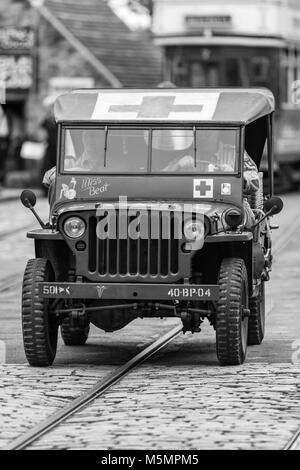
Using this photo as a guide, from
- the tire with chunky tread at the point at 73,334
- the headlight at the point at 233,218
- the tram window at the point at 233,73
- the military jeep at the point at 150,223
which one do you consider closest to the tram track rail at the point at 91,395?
the military jeep at the point at 150,223

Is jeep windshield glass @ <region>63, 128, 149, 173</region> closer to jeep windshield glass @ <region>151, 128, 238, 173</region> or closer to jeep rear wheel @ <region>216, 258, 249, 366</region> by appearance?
jeep windshield glass @ <region>151, 128, 238, 173</region>

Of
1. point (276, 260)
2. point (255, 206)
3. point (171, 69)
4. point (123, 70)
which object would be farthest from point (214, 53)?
point (255, 206)

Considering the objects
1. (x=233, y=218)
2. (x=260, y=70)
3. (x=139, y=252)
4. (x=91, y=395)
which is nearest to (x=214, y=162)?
(x=233, y=218)

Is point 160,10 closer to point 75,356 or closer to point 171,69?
point 171,69

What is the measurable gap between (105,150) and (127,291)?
1581 millimetres

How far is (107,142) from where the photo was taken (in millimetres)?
12445

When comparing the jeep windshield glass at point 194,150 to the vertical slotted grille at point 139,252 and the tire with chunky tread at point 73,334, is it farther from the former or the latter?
the tire with chunky tread at point 73,334

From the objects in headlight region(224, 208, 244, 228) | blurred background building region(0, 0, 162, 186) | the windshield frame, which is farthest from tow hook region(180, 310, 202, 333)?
blurred background building region(0, 0, 162, 186)

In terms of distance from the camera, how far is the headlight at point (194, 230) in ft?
37.2

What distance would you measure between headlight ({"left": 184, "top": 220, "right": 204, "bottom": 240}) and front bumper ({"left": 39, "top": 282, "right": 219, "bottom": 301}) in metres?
0.36

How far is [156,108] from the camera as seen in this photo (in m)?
12.6

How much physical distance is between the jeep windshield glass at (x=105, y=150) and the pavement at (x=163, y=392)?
1535 millimetres

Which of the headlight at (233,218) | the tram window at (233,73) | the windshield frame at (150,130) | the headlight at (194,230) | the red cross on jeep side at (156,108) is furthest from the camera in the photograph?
the tram window at (233,73)

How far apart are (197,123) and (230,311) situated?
183 cm
